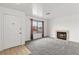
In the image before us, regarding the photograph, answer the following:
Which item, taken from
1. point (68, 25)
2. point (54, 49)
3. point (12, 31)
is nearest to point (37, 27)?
point (68, 25)

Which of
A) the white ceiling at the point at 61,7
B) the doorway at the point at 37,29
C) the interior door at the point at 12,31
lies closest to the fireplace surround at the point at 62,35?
the doorway at the point at 37,29

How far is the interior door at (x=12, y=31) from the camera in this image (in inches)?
162

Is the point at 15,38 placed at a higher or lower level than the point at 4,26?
lower

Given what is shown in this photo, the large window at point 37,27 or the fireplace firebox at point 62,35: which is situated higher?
the large window at point 37,27

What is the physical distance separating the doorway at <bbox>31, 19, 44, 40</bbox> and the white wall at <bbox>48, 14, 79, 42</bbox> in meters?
0.98

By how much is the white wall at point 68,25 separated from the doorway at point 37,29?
38.5 inches

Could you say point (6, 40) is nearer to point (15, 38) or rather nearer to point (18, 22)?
point (15, 38)

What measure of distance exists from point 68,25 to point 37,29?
107 inches

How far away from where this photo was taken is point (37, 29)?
7.54m

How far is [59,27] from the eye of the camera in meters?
7.09

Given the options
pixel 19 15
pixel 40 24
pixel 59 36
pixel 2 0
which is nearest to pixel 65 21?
pixel 59 36

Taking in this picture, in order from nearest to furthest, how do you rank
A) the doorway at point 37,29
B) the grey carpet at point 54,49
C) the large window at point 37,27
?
the grey carpet at point 54,49, the doorway at point 37,29, the large window at point 37,27

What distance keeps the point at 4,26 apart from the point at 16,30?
0.76 m

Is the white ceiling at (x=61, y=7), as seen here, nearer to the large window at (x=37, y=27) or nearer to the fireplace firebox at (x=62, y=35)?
the fireplace firebox at (x=62, y=35)
